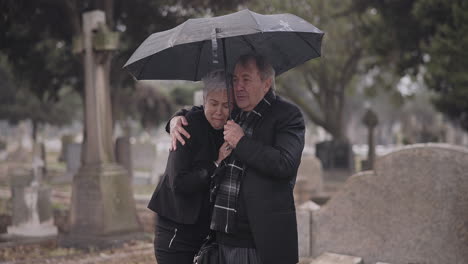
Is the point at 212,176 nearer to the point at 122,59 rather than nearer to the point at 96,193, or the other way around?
the point at 96,193

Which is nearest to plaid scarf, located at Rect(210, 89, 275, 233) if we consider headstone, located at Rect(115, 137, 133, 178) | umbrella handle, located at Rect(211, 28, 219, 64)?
umbrella handle, located at Rect(211, 28, 219, 64)

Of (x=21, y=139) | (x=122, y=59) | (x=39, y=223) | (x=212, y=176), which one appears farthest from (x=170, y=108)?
(x=212, y=176)

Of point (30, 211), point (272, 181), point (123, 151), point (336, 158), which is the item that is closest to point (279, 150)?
point (272, 181)

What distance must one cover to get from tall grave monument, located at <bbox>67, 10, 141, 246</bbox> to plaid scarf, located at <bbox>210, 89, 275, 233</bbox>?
18.0ft

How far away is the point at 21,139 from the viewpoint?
26.5 m

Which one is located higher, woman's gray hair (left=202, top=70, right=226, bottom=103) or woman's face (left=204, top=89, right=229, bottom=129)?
woman's gray hair (left=202, top=70, right=226, bottom=103)

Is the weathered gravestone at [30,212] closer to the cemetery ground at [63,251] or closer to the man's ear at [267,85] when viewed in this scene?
the cemetery ground at [63,251]

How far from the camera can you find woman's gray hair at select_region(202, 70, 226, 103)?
9.03ft

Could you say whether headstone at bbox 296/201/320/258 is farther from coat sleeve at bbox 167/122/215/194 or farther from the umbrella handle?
the umbrella handle

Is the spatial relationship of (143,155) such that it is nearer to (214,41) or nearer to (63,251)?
(63,251)

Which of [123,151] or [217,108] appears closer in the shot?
[217,108]

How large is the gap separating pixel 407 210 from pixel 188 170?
2891 mm

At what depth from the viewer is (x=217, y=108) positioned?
2758 millimetres

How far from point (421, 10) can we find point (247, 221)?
36.5 ft
